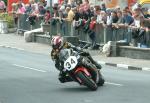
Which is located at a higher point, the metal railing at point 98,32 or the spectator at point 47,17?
the spectator at point 47,17

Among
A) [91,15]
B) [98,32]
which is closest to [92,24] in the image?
[98,32]

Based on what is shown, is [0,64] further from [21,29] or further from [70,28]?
[21,29]

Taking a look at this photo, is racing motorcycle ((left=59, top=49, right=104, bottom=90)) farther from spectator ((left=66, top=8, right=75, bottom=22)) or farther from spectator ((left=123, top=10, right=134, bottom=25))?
spectator ((left=66, top=8, right=75, bottom=22))

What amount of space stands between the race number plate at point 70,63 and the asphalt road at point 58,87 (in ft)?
2.28

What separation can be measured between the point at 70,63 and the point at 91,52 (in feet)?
39.9

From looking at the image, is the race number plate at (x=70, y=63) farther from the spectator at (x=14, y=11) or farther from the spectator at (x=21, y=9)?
the spectator at (x=14, y=11)

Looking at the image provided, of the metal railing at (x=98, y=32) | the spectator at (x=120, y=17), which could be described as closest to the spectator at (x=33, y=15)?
the metal railing at (x=98, y=32)

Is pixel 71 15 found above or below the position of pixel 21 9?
below

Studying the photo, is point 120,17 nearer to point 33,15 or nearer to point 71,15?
point 71,15

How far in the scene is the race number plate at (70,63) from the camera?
16.8m

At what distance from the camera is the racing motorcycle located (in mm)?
16828

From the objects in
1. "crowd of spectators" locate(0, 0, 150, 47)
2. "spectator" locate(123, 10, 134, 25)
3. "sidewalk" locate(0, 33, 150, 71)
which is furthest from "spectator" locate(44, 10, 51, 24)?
"spectator" locate(123, 10, 134, 25)

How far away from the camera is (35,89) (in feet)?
58.5

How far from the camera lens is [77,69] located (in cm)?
1695
